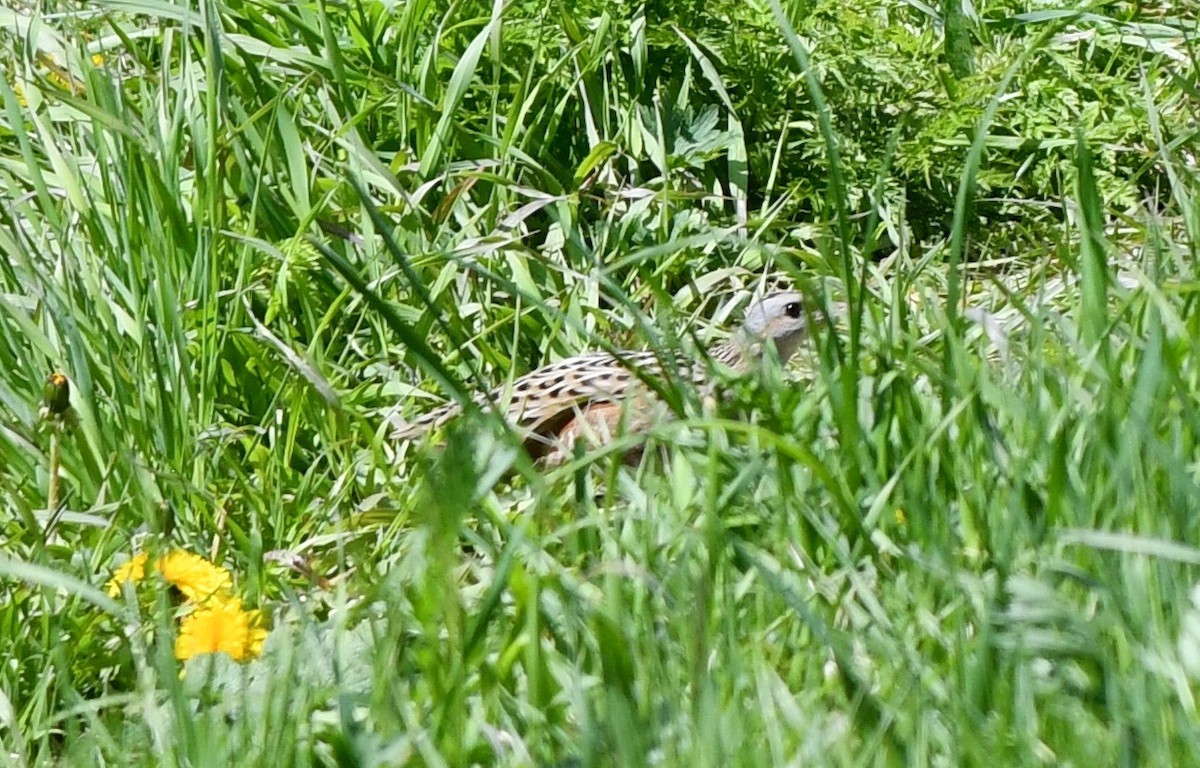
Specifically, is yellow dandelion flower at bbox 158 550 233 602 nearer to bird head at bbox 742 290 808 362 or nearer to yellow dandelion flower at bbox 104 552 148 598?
yellow dandelion flower at bbox 104 552 148 598

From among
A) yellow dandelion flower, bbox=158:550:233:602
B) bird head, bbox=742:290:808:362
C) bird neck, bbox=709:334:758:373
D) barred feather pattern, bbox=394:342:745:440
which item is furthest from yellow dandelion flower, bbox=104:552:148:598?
bird head, bbox=742:290:808:362

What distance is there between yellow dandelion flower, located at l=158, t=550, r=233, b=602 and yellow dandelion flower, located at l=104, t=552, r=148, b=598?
0.04 meters

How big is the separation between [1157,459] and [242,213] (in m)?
2.37

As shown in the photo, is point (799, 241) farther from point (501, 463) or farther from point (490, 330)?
point (501, 463)

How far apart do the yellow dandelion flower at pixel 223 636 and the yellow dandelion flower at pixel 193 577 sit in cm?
17

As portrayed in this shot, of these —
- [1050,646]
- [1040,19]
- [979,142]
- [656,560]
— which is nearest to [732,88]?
[1040,19]

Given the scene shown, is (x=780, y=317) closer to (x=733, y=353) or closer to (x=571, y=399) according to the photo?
(x=733, y=353)

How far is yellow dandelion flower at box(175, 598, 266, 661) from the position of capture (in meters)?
2.63

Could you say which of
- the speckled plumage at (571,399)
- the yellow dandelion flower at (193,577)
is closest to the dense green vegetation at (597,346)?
the yellow dandelion flower at (193,577)

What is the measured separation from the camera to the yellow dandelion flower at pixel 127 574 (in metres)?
2.78

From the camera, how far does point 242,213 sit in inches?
161

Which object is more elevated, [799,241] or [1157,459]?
[1157,459]

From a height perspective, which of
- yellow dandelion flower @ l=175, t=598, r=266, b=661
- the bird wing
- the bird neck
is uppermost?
yellow dandelion flower @ l=175, t=598, r=266, b=661

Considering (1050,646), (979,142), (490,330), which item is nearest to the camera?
(1050,646)
